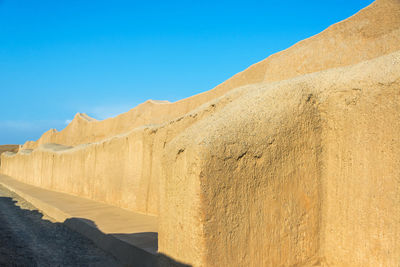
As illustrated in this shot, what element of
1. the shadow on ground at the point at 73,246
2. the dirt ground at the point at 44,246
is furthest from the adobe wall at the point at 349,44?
the dirt ground at the point at 44,246

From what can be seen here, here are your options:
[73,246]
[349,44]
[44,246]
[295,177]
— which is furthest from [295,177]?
[44,246]

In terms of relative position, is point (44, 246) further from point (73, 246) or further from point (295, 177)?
point (295, 177)

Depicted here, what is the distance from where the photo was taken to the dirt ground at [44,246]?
3.76 metres

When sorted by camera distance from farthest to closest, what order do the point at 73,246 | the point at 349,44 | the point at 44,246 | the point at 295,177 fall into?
the point at 44,246, the point at 73,246, the point at 349,44, the point at 295,177

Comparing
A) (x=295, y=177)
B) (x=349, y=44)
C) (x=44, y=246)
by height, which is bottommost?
(x=44, y=246)

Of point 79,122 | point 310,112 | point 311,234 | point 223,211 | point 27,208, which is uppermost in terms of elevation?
point 79,122

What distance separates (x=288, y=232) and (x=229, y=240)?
1.52 ft

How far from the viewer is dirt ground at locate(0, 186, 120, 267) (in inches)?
148

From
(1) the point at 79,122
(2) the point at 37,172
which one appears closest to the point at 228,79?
(2) the point at 37,172

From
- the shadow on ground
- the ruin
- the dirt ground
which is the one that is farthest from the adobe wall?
the dirt ground

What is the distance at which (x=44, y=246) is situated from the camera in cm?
445

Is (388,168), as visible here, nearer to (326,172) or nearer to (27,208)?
(326,172)

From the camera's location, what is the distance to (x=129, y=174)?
565cm

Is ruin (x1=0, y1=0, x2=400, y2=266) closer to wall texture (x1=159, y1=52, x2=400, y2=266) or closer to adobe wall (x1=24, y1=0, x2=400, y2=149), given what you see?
wall texture (x1=159, y1=52, x2=400, y2=266)
